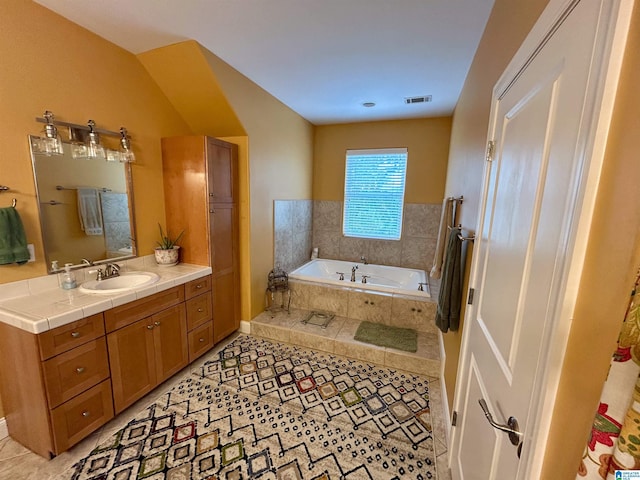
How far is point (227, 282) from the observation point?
2.75m

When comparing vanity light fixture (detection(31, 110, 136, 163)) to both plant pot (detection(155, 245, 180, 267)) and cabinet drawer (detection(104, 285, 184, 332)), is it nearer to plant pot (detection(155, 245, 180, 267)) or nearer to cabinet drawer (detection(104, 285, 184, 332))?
plant pot (detection(155, 245, 180, 267))

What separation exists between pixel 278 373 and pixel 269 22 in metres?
2.72

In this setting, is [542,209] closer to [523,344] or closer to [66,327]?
[523,344]

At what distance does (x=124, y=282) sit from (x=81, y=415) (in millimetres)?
906

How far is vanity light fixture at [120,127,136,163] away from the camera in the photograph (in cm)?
213

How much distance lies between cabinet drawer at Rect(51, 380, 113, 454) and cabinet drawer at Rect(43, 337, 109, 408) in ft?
0.15

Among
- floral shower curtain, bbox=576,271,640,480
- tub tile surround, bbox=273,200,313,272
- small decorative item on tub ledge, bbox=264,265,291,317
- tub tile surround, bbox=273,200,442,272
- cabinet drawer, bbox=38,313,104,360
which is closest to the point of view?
floral shower curtain, bbox=576,271,640,480

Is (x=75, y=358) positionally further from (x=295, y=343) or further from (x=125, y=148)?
(x=295, y=343)

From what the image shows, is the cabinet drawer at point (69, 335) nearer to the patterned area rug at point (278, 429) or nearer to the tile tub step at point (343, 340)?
the patterned area rug at point (278, 429)

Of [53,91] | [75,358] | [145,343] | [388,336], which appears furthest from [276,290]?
[53,91]

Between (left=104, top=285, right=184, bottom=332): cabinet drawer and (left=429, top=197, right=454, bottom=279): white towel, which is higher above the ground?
(left=429, top=197, right=454, bottom=279): white towel

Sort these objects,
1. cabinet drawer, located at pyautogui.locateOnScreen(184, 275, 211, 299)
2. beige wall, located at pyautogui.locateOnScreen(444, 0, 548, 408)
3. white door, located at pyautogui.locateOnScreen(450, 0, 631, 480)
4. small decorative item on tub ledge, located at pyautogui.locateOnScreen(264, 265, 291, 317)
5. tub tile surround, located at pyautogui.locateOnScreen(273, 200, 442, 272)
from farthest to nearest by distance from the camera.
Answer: tub tile surround, located at pyautogui.locateOnScreen(273, 200, 442, 272)
small decorative item on tub ledge, located at pyautogui.locateOnScreen(264, 265, 291, 317)
cabinet drawer, located at pyautogui.locateOnScreen(184, 275, 211, 299)
beige wall, located at pyautogui.locateOnScreen(444, 0, 548, 408)
white door, located at pyautogui.locateOnScreen(450, 0, 631, 480)

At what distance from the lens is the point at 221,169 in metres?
2.52

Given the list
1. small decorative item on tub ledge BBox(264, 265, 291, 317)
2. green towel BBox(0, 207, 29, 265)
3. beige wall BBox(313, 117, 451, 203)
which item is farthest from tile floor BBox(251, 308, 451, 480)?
beige wall BBox(313, 117, 451, 203)
